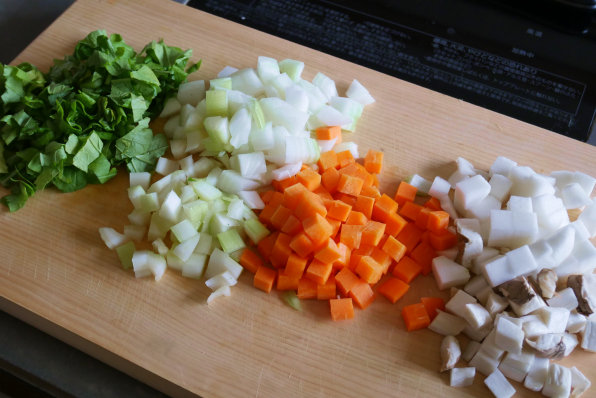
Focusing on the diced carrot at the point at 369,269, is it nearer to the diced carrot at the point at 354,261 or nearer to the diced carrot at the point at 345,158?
the diced carrot at the point at 354,261

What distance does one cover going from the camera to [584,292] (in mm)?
1574

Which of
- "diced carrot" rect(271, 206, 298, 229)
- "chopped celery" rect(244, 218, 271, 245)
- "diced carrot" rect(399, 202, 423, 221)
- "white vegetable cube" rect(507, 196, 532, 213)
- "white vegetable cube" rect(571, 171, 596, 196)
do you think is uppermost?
"white vegetable cube" rect(571, 171, 596, 196)

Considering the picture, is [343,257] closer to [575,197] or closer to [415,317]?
[415,317]

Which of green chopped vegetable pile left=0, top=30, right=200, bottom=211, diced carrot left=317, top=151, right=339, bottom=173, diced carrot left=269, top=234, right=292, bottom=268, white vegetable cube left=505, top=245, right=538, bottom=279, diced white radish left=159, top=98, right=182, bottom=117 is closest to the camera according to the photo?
white vegetable cube left=505, top=245, right=538, bottom=279

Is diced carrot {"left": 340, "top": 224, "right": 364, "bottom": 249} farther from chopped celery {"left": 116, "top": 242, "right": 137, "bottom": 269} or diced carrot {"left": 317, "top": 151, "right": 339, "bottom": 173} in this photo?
chopped celery {"left": 116, "top": 242, "right": 137, "bottom": 269}

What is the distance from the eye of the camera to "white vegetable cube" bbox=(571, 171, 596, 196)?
5.99 ft

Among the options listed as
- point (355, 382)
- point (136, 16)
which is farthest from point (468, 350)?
point (136, 16)

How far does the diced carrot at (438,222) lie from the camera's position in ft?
5.66

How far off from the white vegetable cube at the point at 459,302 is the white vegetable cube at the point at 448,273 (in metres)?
0.05

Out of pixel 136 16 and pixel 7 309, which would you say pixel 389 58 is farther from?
pixel 7 309

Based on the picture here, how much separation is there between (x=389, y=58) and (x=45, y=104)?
161 cm

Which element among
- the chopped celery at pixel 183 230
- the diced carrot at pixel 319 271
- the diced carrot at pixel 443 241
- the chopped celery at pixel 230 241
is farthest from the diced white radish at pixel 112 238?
the diced carrot at pixel 443 241

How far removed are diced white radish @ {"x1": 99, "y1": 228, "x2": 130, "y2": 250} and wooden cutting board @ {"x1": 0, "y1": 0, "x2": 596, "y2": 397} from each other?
35mm

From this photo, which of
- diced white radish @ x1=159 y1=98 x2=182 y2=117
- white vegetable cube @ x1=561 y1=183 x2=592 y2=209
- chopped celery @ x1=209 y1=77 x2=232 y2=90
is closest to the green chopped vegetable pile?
diced white radish @ x1=159 y1=98 x2=182 y2=117
